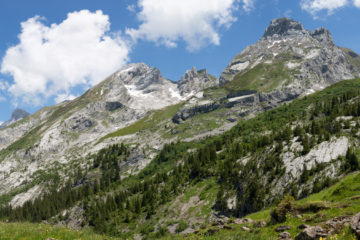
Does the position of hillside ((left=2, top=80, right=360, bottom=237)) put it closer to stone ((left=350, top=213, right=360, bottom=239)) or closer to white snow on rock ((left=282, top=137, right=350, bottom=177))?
white snow on rock ((left=282, top=137, right=350, bottom=177))

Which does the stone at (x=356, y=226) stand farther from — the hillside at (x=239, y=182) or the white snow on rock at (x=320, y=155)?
the white snow on rock at (x=320, y=155)

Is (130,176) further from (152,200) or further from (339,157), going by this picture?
(339,157)

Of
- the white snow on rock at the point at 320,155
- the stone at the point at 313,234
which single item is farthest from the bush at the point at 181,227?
the stone at the point at 313,234

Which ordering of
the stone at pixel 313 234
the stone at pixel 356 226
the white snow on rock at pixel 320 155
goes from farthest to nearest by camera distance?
the white snow on rock at pixel 320 155, the stone at pixel 313 234, the stone at pixel 356 226

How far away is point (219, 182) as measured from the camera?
94.3 metres

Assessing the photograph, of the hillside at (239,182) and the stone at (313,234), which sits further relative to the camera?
the hillside at (239,182)

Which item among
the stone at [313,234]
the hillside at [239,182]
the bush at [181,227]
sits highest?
the stone at [313,234]

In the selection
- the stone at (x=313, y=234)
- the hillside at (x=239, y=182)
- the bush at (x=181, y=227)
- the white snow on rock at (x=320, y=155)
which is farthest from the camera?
the bush at (x=181, y=227)

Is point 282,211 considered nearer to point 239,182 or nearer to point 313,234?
point 313,234

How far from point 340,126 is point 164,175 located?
289 ft

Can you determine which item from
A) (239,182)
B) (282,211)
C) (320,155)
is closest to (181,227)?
(239,182)

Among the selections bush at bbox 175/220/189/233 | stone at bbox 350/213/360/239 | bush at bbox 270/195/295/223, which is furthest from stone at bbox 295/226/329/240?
bush at bbox 175/220/189/233

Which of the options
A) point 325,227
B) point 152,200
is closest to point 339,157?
point 325,227

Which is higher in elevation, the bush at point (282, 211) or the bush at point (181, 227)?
the bush at point (282, 211)
